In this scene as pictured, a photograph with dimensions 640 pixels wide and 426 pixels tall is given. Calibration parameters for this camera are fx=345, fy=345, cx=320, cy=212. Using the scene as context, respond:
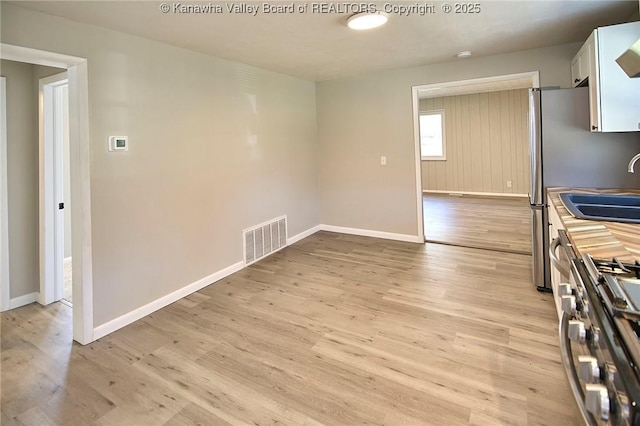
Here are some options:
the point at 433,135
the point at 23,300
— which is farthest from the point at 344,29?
the point at 433,135

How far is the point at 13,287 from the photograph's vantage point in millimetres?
3084

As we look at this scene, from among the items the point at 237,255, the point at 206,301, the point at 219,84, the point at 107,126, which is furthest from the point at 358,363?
the point at 219,84

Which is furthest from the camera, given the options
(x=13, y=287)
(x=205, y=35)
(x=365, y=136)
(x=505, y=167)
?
(x=505, y=167)

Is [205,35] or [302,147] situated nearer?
[205,35]

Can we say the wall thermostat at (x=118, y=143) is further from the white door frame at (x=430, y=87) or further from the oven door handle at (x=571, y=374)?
the white door frame at (x=430, y=87)

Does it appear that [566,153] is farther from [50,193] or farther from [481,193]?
[481,193]

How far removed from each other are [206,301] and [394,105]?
334cm

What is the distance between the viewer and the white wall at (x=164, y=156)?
2.50m

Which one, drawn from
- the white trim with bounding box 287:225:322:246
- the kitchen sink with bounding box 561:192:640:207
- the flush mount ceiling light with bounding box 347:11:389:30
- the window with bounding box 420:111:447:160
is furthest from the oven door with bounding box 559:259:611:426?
the window with bounding box 420:111:447:160

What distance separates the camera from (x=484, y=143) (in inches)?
309

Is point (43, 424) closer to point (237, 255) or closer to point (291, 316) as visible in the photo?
point (291, 316)

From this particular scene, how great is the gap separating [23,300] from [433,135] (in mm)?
8219

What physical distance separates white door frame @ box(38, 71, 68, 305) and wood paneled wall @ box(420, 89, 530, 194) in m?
7.56

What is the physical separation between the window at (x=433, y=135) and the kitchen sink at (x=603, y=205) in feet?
20.0
